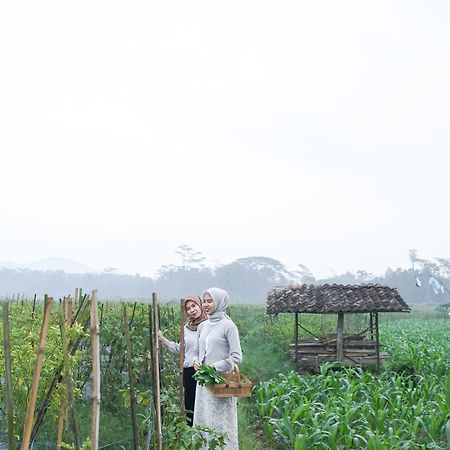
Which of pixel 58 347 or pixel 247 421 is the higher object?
pixel 58 347

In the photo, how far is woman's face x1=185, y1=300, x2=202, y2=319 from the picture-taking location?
541 cm

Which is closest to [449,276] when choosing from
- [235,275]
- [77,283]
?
[235,275]

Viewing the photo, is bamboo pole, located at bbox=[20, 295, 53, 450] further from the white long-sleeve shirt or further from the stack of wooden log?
the stack of wooden log

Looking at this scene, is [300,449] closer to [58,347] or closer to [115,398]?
[115,398]

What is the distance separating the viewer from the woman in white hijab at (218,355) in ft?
16.2

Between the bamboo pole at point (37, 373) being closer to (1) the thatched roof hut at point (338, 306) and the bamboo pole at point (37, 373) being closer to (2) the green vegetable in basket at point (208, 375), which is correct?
(2) the green vegetable in basket at point (208, 375)

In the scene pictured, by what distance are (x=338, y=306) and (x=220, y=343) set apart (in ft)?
23.9

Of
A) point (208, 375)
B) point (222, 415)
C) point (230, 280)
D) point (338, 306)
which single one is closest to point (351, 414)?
point (222, 415)

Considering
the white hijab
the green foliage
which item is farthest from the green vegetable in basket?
the green foliage

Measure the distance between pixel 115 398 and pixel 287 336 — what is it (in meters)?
9.25

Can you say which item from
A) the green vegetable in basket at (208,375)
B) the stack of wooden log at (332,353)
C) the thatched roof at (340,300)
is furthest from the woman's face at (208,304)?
the stack of wooden log at (332,353)

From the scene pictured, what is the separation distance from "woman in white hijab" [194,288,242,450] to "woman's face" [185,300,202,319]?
26cm

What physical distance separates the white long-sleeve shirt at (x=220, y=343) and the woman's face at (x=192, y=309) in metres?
0.24

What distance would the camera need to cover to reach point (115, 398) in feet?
25.3
